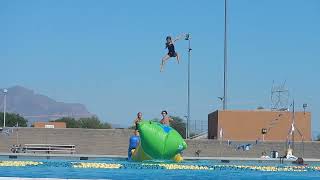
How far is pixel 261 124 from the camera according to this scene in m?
36.7

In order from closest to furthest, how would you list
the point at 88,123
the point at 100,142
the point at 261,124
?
the point at 100,142 < the point at 261,124 < the point at 88,123

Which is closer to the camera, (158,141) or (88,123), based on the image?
(158,141)

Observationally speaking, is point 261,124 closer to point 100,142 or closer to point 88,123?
point 100,142

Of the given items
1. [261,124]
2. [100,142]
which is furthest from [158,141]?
[261,124]

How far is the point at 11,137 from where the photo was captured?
106 ft

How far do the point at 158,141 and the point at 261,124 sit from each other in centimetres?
2202

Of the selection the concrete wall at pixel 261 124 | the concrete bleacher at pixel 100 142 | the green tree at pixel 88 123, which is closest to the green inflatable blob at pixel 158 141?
the concrete bleacher at pixel 100 142

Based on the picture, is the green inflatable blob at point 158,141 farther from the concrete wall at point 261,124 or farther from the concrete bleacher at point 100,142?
the concrete wall at point 261,124

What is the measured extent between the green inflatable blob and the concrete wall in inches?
800

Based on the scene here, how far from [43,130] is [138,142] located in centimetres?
1646

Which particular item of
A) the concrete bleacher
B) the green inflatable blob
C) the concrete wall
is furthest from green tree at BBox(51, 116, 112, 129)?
the green inflatable blob

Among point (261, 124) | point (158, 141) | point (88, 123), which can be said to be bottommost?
point (158, 141)

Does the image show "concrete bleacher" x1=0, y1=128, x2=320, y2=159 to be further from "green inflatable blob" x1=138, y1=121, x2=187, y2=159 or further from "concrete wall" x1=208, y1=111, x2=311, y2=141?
"green inflatable blob" x1=138, y1=121, x2=187, y2=159

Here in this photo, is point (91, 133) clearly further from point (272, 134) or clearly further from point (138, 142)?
point (138, 142)
